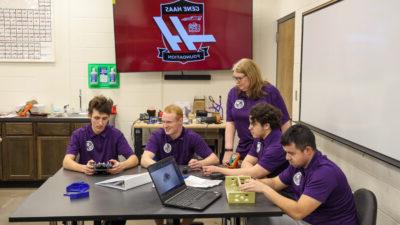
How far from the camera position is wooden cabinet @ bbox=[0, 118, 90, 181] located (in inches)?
189

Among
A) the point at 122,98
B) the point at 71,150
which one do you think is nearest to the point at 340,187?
the point at 71,150

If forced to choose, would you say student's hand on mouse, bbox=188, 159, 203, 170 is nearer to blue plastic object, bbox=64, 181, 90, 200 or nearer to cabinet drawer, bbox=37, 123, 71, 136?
blue plastic object, bbox=64, 181, 90, 200

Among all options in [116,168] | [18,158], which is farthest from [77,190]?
[18,158]

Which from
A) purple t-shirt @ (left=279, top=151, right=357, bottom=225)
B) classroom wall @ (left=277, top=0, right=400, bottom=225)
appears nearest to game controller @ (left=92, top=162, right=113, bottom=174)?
purple t-shirt @ (left=279, top=151, right=357, bottom=225)

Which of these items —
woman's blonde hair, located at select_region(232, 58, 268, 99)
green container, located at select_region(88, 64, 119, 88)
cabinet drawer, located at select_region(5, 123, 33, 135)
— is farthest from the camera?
green container, located at select_region(88, 64, 119, 88)

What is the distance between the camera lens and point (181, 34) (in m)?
5.09

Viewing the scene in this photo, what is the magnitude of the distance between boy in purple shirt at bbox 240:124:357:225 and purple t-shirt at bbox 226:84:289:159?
98 cm

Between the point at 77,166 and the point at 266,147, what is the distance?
1.26 m

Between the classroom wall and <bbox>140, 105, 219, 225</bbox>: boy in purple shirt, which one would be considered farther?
<bbox>140, 105, 219, 225</bbox>: boy in purple shirt

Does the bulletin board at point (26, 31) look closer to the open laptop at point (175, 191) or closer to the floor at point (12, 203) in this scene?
the floor at point (12, 203)

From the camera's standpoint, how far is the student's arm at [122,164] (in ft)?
8.53

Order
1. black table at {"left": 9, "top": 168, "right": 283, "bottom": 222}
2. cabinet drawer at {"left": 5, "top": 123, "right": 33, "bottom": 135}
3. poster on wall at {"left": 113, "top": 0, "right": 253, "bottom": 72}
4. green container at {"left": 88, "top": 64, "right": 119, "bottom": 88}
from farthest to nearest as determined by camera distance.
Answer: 1. green container at {"left": 88, "top": 64, "right": 119, "bottom": 88}
2. poster on wall at {"left": 113, "top": 0, "right": 253, "bottom": 72}
3. cabinet drawer at {"left": 5, "top": 123, "right": 33, "bottom": 135}
4. black table at {"left": 9, "top": 168, "right": 283, "bottom": 222}

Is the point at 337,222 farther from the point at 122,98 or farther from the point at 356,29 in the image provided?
the point at 122,98

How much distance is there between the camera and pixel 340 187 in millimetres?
1966
